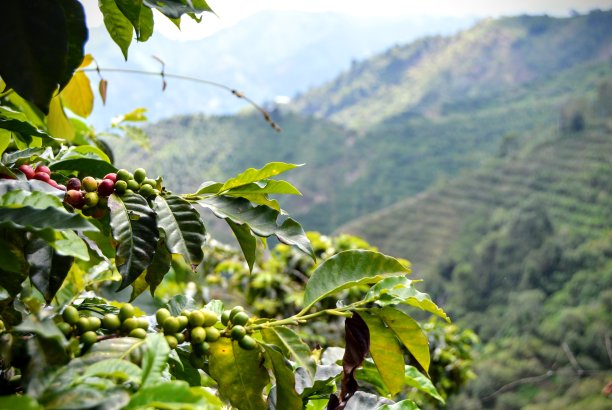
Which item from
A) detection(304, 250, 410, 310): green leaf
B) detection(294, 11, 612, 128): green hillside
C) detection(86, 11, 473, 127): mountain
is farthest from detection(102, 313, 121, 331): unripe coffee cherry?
detection(86, 11, 473, 127): mountain

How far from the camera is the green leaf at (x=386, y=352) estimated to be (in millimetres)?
676

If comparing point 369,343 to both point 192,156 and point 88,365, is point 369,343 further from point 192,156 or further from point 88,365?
point 192,156

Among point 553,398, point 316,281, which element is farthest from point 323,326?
point 553,398

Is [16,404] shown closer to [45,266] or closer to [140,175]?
[45,266]

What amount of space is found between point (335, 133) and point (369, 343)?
43555 millimetres

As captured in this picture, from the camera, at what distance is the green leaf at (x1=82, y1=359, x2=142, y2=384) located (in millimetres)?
431

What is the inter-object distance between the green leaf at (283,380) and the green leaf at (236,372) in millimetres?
21

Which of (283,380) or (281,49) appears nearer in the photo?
(283,380)

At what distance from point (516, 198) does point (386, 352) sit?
29.3 metres

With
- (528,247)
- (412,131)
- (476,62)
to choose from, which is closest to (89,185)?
(528,247)

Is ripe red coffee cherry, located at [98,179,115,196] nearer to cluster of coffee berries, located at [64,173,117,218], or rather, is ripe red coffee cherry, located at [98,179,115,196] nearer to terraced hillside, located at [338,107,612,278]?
cluster of coffee berries, located at [64,173,117,218]

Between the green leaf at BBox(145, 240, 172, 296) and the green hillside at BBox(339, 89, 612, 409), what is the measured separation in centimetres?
1401

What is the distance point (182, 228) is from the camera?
65cm

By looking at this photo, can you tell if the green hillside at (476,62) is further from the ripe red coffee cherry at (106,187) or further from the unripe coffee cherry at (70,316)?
the unripe coffee cherry at (70,316)
